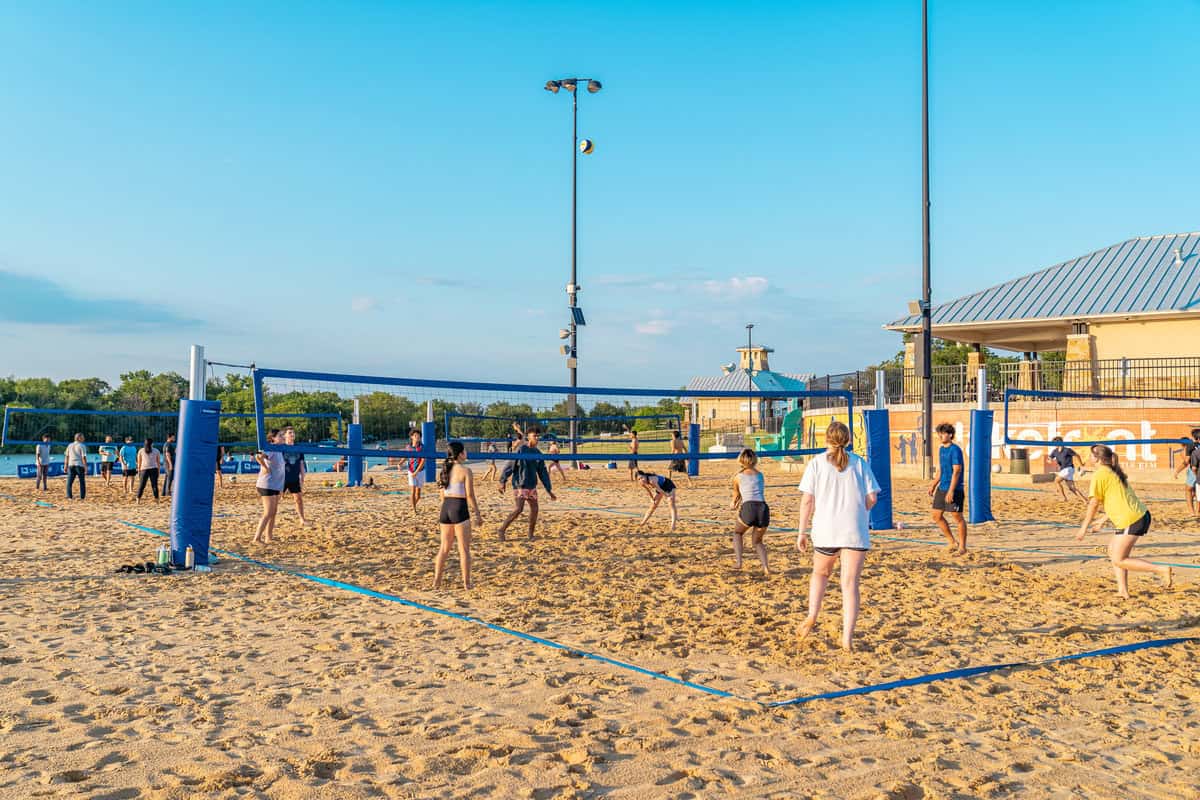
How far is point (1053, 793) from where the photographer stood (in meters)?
3.65

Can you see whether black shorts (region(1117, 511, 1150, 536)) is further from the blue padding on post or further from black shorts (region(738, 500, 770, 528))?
the blue padding on post

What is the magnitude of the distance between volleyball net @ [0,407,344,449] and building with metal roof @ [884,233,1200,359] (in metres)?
17.6

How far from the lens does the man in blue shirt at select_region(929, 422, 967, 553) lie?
977 centimetres

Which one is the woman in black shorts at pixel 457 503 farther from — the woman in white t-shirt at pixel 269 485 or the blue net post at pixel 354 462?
the blue net post at pixel 354 462

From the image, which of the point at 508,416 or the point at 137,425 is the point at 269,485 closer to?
the point at 508,416

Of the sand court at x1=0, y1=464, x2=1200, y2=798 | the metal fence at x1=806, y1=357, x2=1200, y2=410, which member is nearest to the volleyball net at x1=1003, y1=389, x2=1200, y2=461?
the metal fence at x1=806, y1=357, x2=1200, y2=410

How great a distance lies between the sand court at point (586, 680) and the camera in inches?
151

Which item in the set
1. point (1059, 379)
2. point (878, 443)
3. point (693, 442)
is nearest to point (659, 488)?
point (878, 443)

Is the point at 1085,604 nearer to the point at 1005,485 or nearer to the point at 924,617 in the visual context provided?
the point at 924,617

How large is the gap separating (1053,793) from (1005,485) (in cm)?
1781

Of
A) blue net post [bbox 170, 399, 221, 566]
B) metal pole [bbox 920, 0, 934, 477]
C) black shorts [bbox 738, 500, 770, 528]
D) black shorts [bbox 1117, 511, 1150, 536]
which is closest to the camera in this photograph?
black shorts [bbox 1117, 511, 1150, 536]

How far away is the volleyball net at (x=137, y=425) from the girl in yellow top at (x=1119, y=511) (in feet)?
53.7

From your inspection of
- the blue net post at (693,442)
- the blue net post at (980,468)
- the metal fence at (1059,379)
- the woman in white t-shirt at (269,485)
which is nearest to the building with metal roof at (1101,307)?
the metal fence at (1059,379)

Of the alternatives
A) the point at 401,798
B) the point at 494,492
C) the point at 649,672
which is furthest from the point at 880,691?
the point at 494,492
